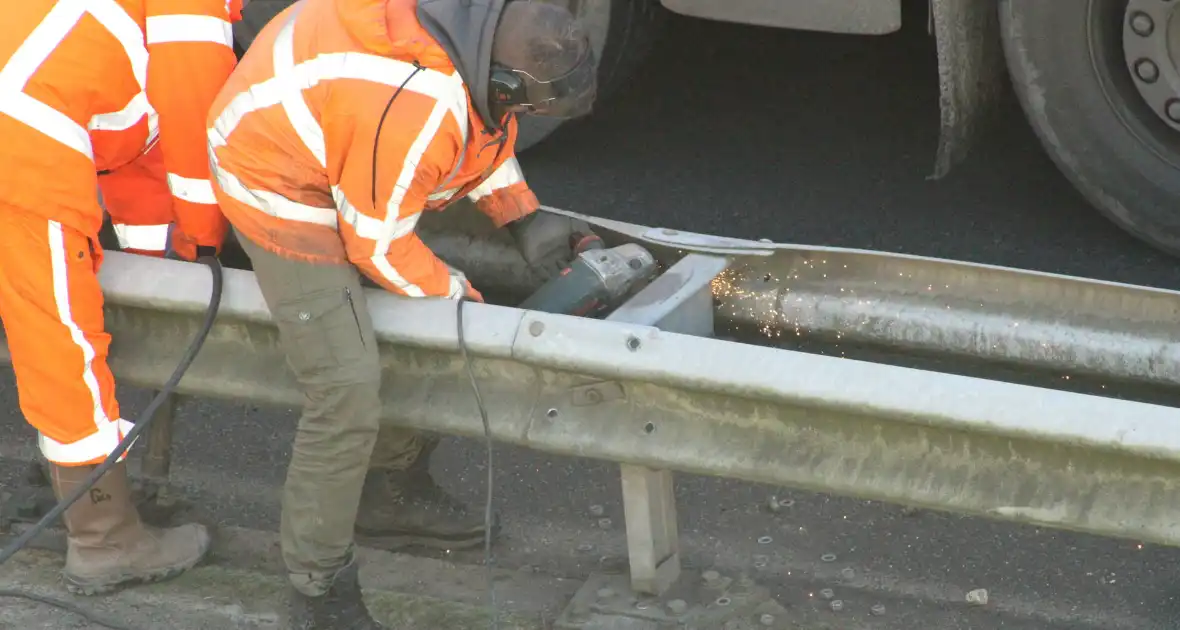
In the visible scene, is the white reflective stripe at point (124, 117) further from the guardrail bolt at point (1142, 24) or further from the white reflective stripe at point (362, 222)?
the guardrail bolt at point (1142, 24)

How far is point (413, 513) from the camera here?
3.58 meters

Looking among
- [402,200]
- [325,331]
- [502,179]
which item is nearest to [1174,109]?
[502,179]

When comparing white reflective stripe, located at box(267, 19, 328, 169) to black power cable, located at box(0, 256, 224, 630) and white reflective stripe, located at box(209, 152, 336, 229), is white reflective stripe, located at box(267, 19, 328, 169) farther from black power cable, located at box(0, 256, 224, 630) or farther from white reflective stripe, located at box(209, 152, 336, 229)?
black power cable, located at box(0, 256, 224, 630)

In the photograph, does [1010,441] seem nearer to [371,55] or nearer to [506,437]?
[506,437]

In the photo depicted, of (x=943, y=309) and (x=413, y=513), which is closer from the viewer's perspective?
(x=943, y=309)

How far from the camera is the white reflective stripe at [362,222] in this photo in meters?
2.92

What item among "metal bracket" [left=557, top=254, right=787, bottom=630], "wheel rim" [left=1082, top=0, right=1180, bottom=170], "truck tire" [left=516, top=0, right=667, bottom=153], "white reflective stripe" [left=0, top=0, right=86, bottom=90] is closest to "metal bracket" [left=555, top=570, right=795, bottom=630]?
"metal bracket" [left=557, top=254, right=787, bottom=630]

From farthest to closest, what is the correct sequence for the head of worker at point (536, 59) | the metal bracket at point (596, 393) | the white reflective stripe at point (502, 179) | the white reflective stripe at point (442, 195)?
the white reflective stripe at point (502, 179) → the white reflective stripe at point (442, 195) → the metal bracket at point (596, 393) → the head of worker at point (536, 59)

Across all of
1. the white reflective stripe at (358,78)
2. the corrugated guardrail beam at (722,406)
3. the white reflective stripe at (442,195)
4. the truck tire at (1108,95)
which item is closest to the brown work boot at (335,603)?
the corrugated guardrail beam at (722,406)

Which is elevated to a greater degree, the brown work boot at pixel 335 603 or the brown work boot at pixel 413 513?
the brown work boot at pixel 335 603

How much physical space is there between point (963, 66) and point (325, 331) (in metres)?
2.06

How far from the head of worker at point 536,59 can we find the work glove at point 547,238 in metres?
0.68

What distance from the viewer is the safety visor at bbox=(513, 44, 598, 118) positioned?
2803 millimetres

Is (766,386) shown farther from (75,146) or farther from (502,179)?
(75,146)
